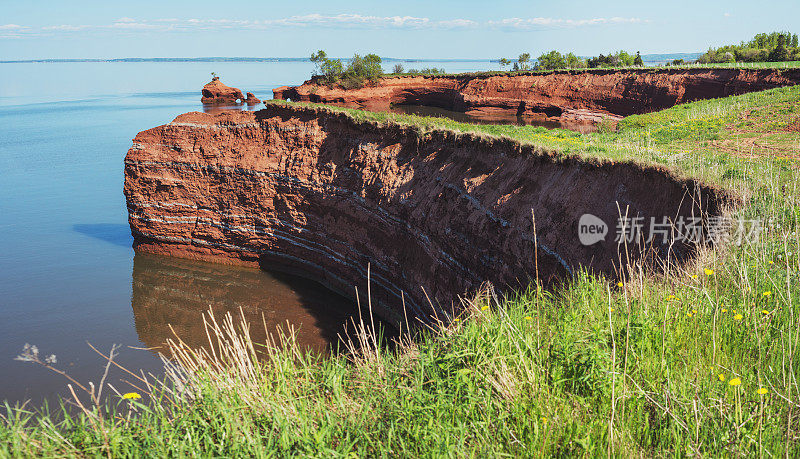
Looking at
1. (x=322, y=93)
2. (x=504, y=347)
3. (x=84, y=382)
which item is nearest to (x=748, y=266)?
(x=504, y=347)

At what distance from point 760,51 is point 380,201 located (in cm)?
5016

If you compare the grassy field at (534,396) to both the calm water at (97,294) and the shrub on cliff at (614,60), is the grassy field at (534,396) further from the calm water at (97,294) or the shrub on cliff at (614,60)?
the shrub on cliff at (614,60)

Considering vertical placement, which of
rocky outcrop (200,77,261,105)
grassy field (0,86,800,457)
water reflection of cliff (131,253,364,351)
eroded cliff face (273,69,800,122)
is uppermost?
rocky outcrop (200,77,261,105)

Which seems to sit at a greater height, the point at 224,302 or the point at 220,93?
the point at 220,93

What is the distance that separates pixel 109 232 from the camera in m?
26.8

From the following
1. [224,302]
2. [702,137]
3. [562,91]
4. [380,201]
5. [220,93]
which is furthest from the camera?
[220,93]

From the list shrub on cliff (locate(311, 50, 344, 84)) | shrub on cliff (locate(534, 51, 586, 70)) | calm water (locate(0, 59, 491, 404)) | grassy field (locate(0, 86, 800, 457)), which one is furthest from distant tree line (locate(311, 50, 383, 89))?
grassy field (locate(0, 86, 800, 457))

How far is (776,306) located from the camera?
464cm

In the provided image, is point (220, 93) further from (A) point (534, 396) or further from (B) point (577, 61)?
(A) point (534, 396)

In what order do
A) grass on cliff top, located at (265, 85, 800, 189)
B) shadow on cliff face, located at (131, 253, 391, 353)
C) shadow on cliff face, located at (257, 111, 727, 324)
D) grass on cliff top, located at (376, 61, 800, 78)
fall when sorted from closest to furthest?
1. shadow on cliff face, located at (257, 111, 727, 324)
2. grass on cliff top, located at (265, 85, 800, 189)
3. shadow on cliff face, located at (131, 253, 391, 353)
4. grass on cliff top, located at (376, 61, 800, 78)

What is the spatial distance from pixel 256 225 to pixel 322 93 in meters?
44.2

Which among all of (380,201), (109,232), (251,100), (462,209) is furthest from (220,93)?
(462,209)

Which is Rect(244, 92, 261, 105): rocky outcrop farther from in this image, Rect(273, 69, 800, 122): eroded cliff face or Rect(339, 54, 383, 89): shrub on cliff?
Rect(339, 54, 383, 89): shrub on cliff

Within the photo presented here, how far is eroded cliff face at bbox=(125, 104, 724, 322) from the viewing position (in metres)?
11.3
